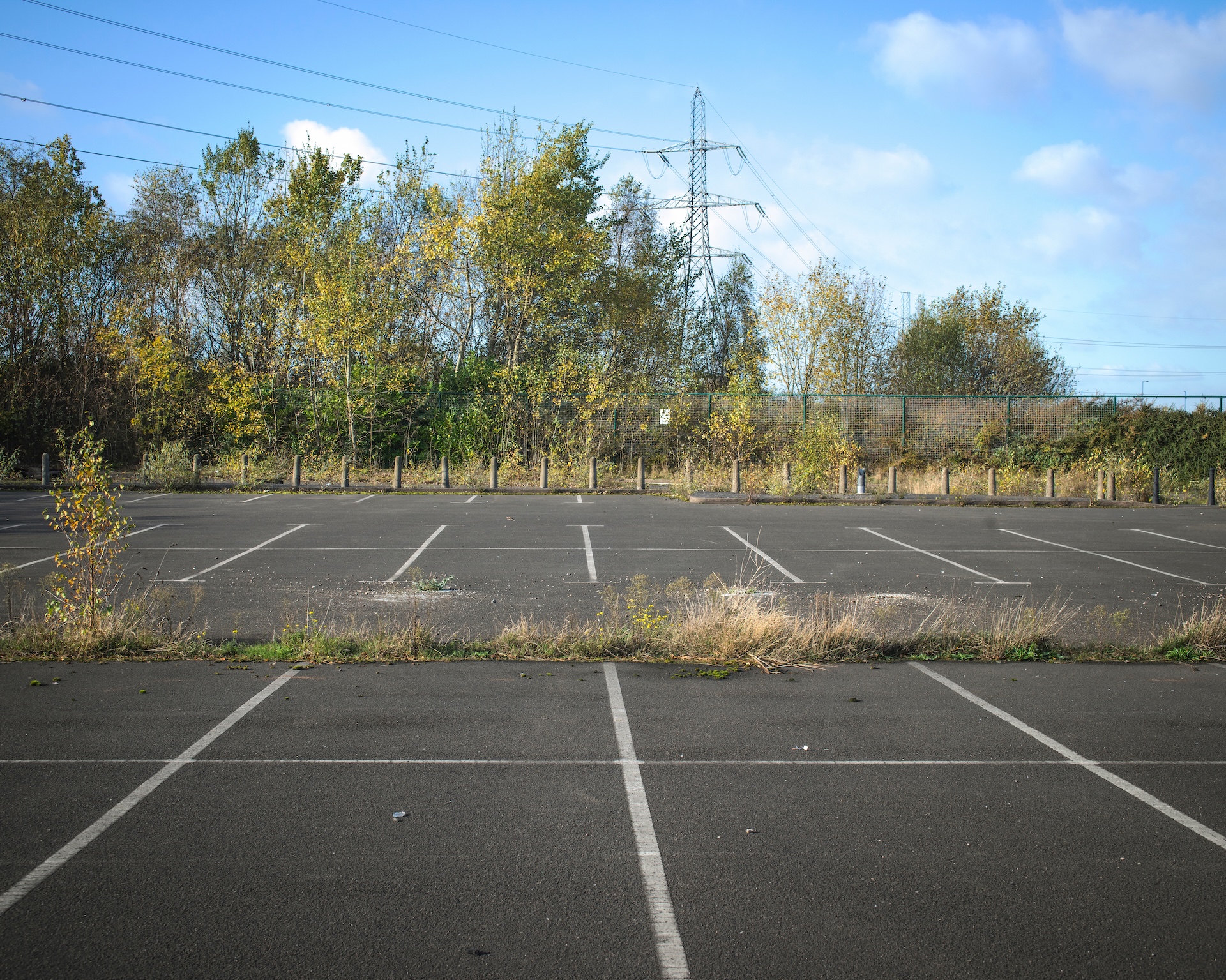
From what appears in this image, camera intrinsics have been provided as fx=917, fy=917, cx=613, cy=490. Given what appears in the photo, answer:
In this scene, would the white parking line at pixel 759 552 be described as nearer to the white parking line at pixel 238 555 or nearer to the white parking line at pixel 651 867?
the white parking line at pixel 651 867

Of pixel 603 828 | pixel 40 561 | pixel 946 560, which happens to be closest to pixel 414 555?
pixel 40 561

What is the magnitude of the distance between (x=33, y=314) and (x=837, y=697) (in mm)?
33695

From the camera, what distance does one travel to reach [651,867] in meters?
4.32

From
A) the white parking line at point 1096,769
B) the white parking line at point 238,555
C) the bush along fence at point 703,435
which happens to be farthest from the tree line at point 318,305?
the white parking line at point 1096,769

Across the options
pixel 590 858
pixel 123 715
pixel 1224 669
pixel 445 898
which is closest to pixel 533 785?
pixel 590 858

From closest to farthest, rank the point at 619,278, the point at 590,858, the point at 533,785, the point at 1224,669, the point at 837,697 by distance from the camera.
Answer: the point at 590,858
the point at 533,785
the point at 837,697
the point at 1224,669
the point at 619,278

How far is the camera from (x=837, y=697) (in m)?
7.23

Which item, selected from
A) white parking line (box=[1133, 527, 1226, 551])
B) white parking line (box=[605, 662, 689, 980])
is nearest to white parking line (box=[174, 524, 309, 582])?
white parking line (box=[605, 662, 689, 980])

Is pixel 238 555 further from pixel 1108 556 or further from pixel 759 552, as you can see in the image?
pixel 1108 556

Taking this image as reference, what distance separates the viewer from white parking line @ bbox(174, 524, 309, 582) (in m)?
12.1

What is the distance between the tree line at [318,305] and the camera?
100ft

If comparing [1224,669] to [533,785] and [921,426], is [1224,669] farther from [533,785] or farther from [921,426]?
[921,426]

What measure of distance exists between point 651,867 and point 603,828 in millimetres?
478

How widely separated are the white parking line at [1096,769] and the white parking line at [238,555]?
9.31m
